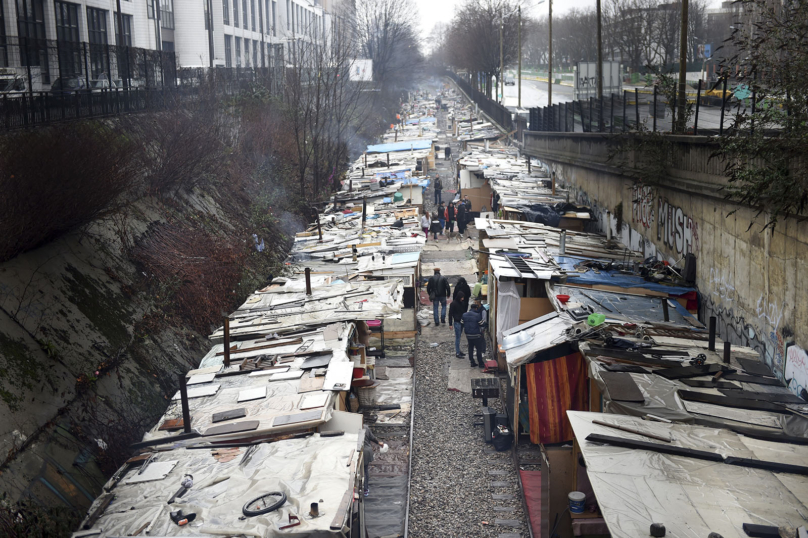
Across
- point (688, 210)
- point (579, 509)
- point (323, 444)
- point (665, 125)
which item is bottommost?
point (579, 509)

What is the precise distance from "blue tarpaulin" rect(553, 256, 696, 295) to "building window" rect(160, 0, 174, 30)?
34710 mm

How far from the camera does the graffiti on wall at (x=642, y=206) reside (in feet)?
50.4

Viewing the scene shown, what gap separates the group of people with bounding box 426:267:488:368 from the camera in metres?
15.1

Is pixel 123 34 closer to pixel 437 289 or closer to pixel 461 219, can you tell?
pixel 461 219

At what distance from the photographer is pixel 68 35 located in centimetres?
2694

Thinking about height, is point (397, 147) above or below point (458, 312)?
above

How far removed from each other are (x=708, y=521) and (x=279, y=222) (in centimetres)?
2032

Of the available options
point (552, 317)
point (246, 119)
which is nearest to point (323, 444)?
point (552, 317)

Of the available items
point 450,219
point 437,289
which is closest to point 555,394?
point 437,289

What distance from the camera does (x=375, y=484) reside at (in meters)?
10.8

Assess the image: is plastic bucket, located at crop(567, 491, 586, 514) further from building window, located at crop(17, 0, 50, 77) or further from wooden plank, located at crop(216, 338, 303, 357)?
building window, located at crop(17, 0, 50, 77)

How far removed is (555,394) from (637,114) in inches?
329

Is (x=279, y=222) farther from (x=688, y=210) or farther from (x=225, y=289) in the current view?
(x=688, y=210)

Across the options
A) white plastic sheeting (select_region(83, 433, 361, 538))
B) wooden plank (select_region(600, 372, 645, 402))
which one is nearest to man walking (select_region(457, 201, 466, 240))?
wooden plank (select_region(600, 372, 645, 402))
